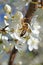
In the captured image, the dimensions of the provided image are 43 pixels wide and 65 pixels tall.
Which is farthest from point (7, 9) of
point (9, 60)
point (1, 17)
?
point (9, 60)

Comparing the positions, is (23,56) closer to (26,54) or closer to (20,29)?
(26,54)

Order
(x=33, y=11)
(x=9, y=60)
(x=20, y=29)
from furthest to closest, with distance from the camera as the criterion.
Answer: (x=9, y=60) → (x=33, y=11) → (x=20, y=29)

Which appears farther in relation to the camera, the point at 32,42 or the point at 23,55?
the point at 23,55

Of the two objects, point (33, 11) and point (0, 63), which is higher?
point (33, 11)

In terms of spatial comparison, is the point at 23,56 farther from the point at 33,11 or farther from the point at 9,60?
the point at 33,11

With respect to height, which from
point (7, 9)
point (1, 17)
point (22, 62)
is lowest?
point (22, 62)

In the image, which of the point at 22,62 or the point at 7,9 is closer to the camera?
the point at 7,9

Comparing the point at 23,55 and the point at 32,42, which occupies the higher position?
the point at 32,42

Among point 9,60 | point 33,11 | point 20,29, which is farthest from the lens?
point 9,60

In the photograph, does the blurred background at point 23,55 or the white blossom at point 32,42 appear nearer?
the white blossom at point 32,42

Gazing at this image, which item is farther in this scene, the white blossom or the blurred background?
the blurred background
